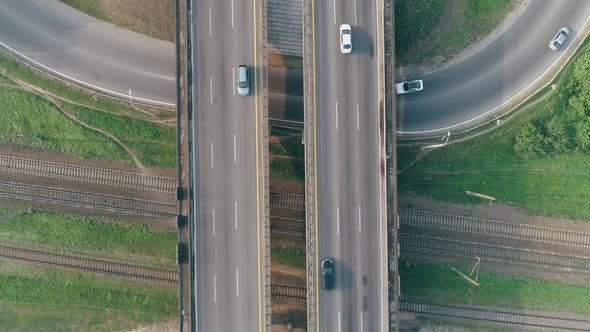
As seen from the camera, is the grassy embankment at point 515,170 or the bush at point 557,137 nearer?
the bush at point 557,137

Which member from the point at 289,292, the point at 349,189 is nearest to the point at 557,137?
the point at 349,189

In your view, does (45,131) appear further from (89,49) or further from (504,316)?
(504,316)

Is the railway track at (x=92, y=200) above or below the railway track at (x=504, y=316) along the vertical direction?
above

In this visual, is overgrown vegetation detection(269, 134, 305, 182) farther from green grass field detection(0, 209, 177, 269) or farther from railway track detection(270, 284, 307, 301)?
green grass field detection(0, 209, 177, 269)

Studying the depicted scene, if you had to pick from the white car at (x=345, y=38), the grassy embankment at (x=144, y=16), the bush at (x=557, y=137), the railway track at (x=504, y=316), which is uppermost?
the grassy embankment at (x=144, y=16)

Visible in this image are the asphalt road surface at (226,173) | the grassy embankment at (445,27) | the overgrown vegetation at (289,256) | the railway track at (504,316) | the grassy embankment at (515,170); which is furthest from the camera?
the grassy embankment at (445,27)

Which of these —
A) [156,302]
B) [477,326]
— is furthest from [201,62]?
[477,326]

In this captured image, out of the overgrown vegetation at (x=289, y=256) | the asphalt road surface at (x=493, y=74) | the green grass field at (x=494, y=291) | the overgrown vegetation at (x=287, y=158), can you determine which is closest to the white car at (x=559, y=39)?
the asphalt road surface at (x=493, y=74)

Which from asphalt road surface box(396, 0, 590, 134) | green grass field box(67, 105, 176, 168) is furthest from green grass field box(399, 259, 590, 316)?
green grass field box(67, 105, 176, 168)

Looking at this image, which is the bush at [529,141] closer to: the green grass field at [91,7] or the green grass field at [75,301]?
the green grass field at [75,301]
